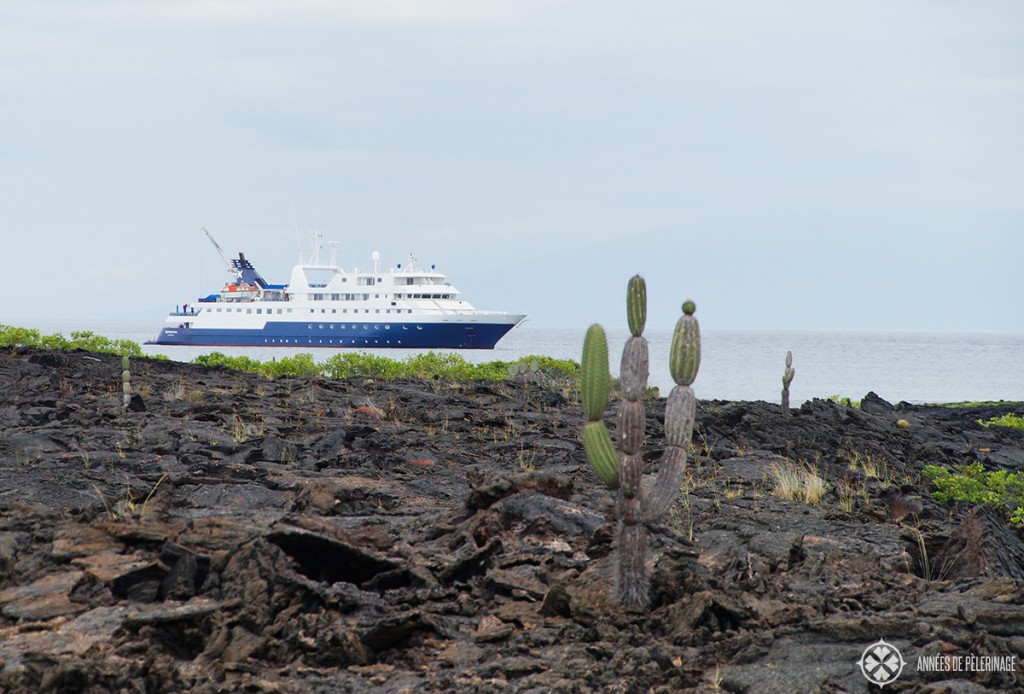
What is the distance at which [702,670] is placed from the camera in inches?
202

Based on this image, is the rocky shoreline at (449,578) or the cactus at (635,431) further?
the cactus at (635,431)

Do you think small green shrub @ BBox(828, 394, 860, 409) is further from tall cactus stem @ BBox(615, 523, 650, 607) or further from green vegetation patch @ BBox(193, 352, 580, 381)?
tall cactus stem @ BBox(615, 523, 650, 607)

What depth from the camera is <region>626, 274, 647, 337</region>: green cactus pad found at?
21.6 feet

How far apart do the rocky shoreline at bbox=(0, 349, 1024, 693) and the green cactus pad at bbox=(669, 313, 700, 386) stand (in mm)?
1206

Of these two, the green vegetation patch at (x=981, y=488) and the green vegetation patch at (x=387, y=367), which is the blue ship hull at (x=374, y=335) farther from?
the green vegetation patch at (x=981, y=488)

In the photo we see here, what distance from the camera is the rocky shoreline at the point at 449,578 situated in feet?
16.8

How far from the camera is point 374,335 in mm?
66188

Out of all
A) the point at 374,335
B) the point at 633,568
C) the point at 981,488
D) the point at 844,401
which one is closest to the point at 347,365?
the point at 844,401

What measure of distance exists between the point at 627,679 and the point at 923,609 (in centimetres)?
197

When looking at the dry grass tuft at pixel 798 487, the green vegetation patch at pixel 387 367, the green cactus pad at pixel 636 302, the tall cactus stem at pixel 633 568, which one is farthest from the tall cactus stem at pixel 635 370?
the green vegetation patch at pixel 387 367

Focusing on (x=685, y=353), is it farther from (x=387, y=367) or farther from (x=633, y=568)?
(x=387, y=367)

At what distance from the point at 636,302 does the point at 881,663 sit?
2763 mm

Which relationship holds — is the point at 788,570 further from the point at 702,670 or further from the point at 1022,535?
the point at 1022,535

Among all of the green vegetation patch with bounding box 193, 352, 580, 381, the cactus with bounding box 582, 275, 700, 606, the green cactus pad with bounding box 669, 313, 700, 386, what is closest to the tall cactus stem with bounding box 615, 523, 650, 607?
the cactus with bounding box 582, 275, 700, 606
